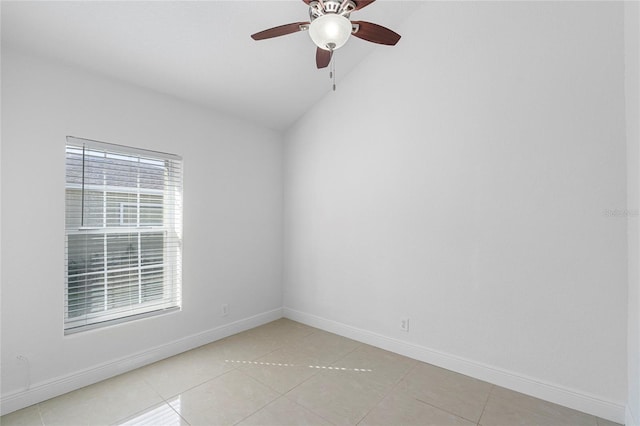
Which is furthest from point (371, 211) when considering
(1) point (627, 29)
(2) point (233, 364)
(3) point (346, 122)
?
(1) point (627, 29)

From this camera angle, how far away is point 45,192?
2.24m

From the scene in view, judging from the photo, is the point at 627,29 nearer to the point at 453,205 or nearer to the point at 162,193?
the point at 453,205

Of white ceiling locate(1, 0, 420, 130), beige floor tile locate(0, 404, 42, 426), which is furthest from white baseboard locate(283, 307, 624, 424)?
white ceiling locate(1, 0, 420, 130)

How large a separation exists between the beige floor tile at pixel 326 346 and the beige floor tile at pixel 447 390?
675mm

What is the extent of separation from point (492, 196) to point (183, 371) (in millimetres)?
2962

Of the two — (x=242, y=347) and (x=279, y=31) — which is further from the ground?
(x=279, y=31)

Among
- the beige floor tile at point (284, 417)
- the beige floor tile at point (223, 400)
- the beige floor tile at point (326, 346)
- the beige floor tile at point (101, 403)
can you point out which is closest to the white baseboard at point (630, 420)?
the beige floor tile at point (284, 417)

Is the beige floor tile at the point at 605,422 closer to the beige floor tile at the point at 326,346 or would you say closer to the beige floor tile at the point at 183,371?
the beige floor tile at the point at 326,346

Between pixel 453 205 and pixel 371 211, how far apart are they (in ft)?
2.67

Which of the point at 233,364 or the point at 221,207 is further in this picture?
the point at 221,207

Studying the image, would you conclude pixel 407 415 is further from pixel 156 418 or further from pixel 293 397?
pixel 156 418

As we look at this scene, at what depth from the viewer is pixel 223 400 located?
7.27ft

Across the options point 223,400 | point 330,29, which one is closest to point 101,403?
point 223,400

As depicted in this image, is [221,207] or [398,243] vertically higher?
[221,207]
